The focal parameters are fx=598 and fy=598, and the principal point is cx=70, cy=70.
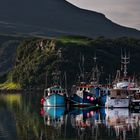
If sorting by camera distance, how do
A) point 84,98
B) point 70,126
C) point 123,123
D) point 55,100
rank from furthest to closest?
point 55,100 < point 84,98 < point 123,123 < point 70,126

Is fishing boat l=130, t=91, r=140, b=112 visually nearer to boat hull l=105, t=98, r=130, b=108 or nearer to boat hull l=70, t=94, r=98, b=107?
boat hull l=105, t=98, r=130, b=108

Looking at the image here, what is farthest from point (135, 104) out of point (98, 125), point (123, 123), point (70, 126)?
point (70, 126)

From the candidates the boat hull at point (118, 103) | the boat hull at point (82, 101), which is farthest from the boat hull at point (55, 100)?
the boat hull at point (118, 103)

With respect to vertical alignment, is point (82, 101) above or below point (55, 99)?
below

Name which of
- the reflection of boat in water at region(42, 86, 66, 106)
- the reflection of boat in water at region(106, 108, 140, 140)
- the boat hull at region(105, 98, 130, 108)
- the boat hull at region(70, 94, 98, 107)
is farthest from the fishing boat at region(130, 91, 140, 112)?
the reflection of boat in water at region(42, 86, 66, 106)

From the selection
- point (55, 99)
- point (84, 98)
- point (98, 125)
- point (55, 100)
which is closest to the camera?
point (98, 125)

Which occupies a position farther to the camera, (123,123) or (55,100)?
(55,100)

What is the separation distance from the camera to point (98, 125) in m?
84.6

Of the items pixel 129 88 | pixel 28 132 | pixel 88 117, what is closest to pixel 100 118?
pixel 88 117

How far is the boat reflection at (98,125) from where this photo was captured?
72.2m

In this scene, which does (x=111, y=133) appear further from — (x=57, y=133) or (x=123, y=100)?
(x=123, y=100)

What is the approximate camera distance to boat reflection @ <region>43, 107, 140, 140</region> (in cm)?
7219

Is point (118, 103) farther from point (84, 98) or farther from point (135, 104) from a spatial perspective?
point (84, 98)

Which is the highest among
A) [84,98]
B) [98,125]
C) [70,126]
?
[84,98]
